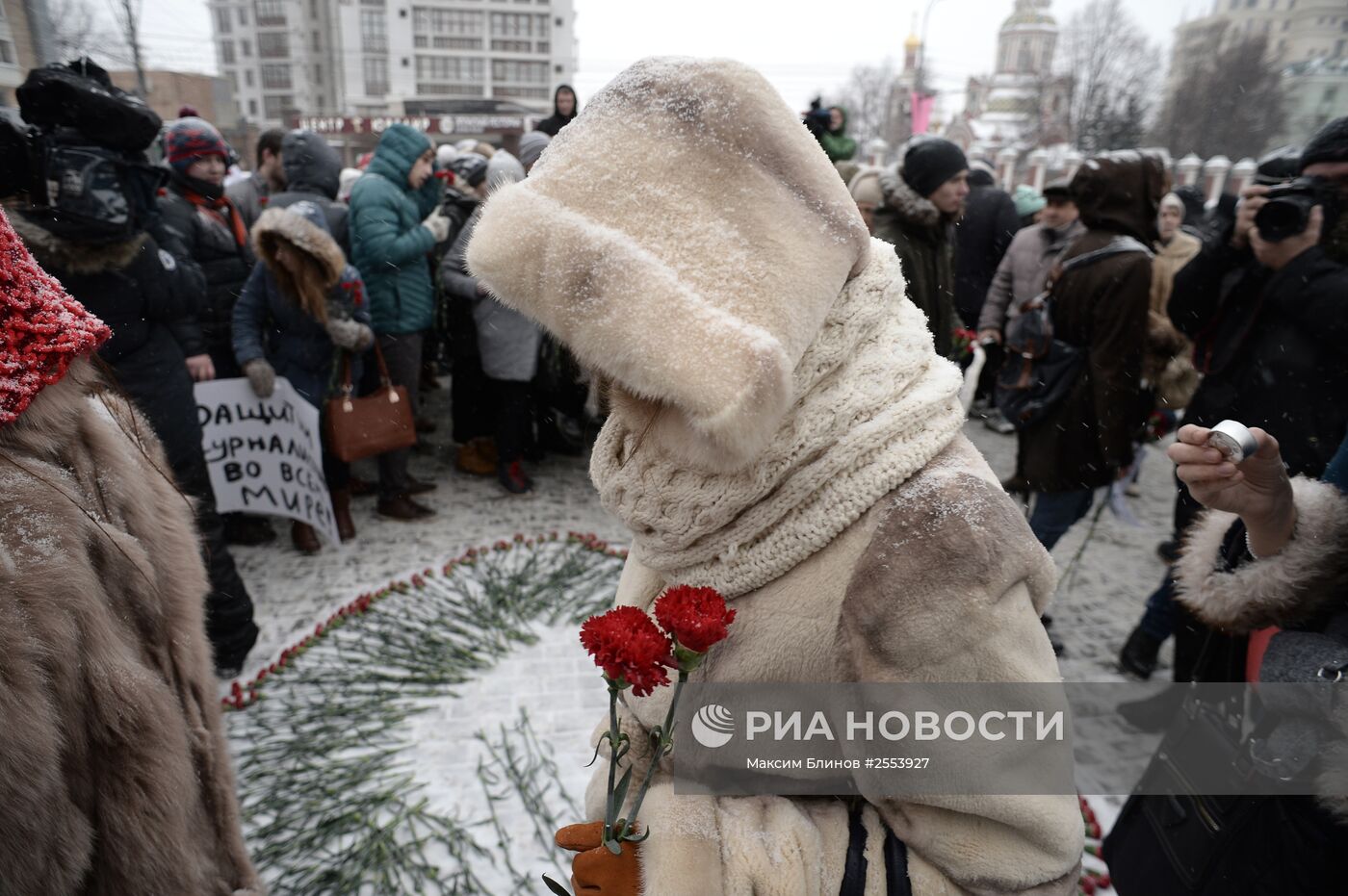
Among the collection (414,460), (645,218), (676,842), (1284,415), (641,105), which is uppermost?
(641,105)

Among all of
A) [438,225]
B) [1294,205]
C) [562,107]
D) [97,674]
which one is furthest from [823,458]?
[562,107]

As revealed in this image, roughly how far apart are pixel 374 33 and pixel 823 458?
216 ft

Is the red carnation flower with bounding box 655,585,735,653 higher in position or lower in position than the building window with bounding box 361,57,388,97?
lower

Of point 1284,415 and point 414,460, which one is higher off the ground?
point 1284,415

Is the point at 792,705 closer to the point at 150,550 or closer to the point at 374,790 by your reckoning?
the point at 150,550

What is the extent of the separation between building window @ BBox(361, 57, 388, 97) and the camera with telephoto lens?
6269 cm

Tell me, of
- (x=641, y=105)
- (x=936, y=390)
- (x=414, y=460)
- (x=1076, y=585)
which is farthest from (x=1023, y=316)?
(x=414, y=460)

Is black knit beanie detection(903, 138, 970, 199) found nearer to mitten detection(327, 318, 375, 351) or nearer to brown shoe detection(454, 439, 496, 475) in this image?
mitten detection(327, 318, 375, 351)

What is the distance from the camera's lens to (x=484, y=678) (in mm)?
3162

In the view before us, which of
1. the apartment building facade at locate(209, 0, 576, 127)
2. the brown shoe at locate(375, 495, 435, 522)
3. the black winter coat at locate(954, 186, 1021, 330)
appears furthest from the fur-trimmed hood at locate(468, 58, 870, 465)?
the apartment building facade at locate(209, 0, 576, 127)

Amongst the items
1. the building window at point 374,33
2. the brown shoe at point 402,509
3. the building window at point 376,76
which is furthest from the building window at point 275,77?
the brown shoe at point 402,509

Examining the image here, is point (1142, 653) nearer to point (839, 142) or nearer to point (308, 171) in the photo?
point (839, 142)

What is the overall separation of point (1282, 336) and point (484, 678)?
327 cm

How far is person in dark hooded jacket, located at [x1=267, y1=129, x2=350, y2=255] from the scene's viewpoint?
4367mm
